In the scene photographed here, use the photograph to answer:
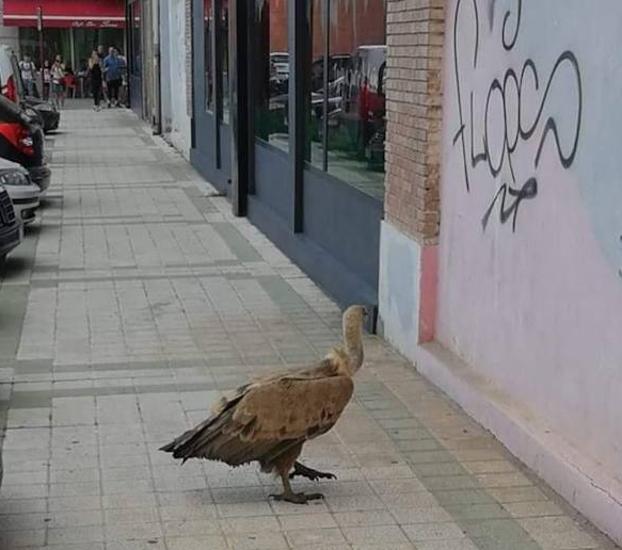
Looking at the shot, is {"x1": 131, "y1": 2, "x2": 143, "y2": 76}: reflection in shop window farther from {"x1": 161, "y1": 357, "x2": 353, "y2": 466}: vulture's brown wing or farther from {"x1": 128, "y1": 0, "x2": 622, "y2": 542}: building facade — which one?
{"x1": 161, "y1": 357, "x2": 353, "y2": 466}: vulture's brown wing

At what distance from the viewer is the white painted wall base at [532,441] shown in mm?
4613

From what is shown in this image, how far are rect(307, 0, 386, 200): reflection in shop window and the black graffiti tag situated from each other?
1813mm

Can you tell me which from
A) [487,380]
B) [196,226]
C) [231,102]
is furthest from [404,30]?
[231,102]

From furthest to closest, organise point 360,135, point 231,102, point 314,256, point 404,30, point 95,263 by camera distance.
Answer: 1. point 231,102
2. point 95,263
3. point 314,256
4. point 360,135
5. point 404,30

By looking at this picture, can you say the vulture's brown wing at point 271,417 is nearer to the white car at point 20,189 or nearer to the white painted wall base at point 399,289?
the white painted wall base at point 399,289

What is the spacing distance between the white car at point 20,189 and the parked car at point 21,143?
48.3 inches

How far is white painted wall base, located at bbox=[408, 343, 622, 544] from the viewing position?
461cm

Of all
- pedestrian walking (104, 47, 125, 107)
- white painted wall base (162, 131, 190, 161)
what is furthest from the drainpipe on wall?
pedestrian walking (104, 47, 125, 107)

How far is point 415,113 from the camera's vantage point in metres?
7.11

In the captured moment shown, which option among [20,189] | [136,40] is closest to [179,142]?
[20,189]

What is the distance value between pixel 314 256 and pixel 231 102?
496 centimetres

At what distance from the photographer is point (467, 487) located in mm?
5211

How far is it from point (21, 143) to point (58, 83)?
25.7 meters

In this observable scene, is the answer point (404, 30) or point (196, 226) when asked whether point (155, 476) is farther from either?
point (196, 226)
